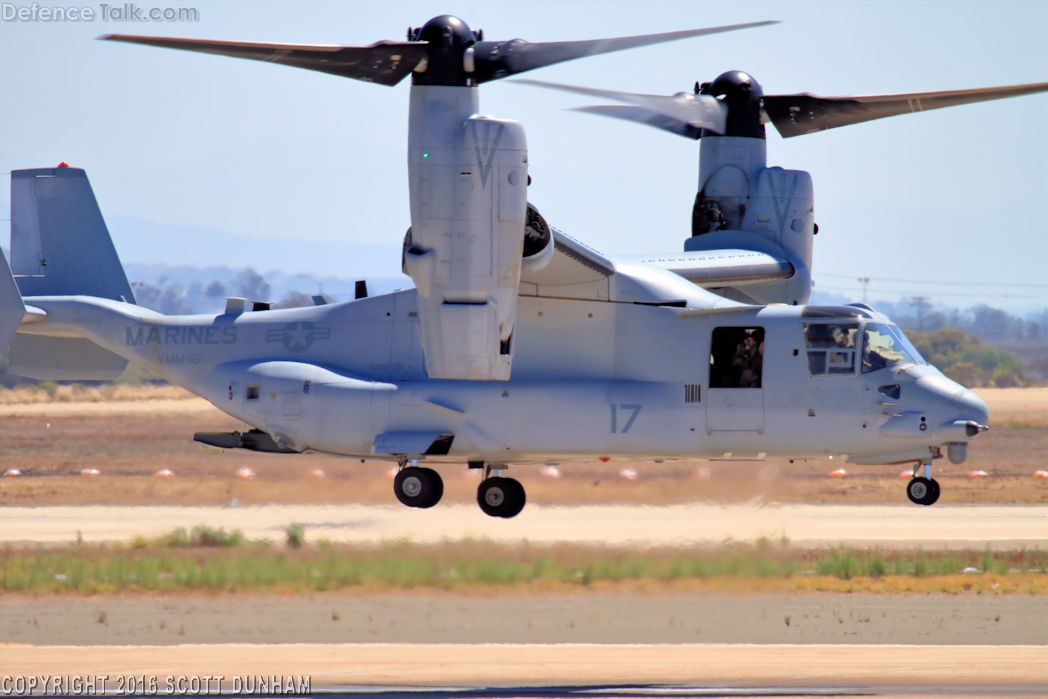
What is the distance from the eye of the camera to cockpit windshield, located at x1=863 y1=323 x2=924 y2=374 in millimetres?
20953

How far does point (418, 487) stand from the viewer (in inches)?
871

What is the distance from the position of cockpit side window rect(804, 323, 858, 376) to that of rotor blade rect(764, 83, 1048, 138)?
4.39 m

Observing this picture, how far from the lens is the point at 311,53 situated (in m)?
18.1

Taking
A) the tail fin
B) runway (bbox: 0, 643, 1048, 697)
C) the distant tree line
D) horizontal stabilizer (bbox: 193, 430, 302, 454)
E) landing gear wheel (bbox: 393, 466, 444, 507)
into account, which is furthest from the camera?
the distant tree line

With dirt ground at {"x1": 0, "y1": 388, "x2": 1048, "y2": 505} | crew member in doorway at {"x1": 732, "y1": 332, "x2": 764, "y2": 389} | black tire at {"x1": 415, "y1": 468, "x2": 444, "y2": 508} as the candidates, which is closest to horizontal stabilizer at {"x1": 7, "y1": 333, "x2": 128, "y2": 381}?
dirt ground at {"x1": 0, "y1": 388, "x2": 1048, "y2": 505}

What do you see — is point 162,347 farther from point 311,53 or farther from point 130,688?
point 311,53

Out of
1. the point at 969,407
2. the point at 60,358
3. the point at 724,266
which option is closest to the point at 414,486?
the point at 724,266

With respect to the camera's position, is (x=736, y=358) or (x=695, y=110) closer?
(x=736, y=358)

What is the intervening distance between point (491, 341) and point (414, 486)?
4.15m

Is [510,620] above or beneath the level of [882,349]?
beneath

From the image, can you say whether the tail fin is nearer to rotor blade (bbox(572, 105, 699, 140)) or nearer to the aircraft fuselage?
the aircraft fuselage

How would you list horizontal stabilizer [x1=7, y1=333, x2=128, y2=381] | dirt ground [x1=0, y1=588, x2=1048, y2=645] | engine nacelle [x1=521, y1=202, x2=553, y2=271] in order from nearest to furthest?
1. engine nacelle [x1=521, y1=202, x2=553, y2=271]
2. horizontal stabilizer [x1=7, y1=333, x2=128, y2=381]
3. dirt ground [x1=0, y1=588, x2=1048, y2=645]

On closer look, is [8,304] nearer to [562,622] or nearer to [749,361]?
[749,361]

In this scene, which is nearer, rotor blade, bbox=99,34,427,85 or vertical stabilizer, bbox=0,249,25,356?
rotor blade, bbox=99,34,427,85
